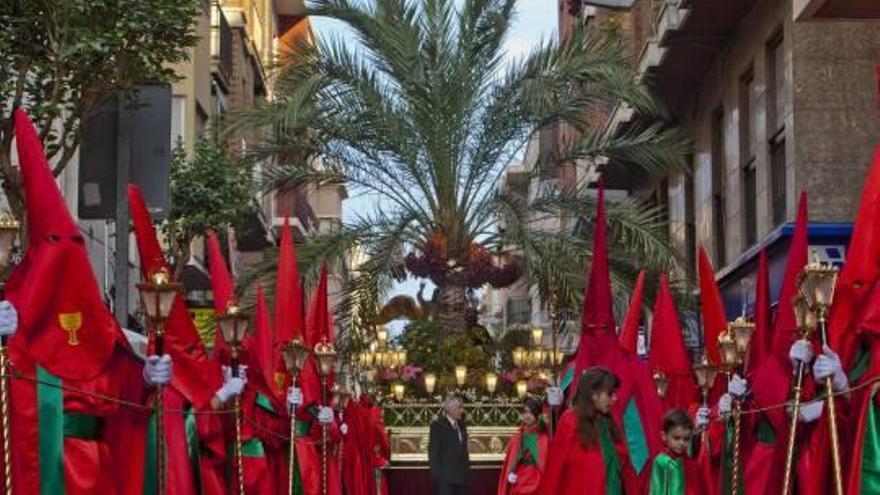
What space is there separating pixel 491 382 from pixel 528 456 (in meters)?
5.09

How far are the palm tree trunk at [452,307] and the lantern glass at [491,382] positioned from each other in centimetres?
165

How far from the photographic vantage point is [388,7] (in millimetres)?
23109

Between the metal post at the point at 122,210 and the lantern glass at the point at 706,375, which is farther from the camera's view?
the metal post at the point at 122,210

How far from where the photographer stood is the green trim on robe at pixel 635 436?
12.1 metres

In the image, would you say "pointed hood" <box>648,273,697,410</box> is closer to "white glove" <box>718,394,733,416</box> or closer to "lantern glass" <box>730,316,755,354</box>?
"lantern glass" <box>730,316,755,354</box>

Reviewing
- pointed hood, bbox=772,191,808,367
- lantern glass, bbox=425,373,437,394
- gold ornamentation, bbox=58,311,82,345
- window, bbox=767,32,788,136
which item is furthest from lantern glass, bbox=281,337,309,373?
window, bbox=767,32,788,136

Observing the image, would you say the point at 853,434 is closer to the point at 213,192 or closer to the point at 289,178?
the point at 289,178

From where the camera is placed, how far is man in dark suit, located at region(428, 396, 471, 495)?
776 inches

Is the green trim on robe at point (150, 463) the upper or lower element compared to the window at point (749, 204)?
lower

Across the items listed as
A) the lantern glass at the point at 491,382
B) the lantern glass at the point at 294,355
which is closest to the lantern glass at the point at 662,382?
the lantern glass at the point at 294,355

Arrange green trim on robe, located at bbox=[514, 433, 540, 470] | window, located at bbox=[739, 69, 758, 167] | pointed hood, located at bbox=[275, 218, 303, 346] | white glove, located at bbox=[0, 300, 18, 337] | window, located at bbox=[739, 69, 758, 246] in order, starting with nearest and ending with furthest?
white glove, located at bbox=[0, 300, 18, 337] < pointed hood, located at bbox=[275, 218, 303, 346] < green trim on robe, located at bbox=[514, 433, 540, 470] < window, located at bbox=[739, 69, 758, 167] < window, located at bbox=[739, 69, 758, 246]

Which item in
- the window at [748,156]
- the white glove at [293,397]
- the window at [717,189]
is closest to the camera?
the white glove at [293,397]

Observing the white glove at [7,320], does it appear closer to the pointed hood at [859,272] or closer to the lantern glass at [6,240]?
the lantern glass at [6,240]

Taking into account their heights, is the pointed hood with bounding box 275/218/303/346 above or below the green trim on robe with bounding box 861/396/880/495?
above
